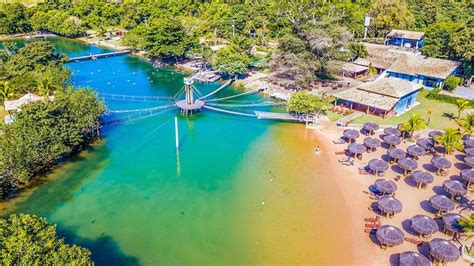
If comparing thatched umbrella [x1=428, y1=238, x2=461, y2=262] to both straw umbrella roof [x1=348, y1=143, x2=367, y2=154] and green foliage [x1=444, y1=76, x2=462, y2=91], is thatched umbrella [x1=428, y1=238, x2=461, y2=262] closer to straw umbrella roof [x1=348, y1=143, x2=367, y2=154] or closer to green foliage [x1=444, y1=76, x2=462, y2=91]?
straw umbrella roof [x1=348, y1=143, x2=367, y2=154]

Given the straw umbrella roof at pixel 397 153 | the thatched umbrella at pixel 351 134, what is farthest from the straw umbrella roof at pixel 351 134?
the straw umbrella roof at pixel 397 153

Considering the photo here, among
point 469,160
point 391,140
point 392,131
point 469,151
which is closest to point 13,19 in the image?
point 392,131

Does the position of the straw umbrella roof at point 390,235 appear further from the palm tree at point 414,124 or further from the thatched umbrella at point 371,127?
the palm tree at point 414,124

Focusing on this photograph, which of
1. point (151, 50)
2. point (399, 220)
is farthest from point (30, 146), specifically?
point (151, 50)

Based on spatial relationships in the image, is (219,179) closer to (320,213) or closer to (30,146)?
(320,213)

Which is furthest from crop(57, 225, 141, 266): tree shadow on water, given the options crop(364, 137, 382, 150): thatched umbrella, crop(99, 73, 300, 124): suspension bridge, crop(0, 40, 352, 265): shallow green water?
crop(364, 137, 382, 150): thatched umbrella

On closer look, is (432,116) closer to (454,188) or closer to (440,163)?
(440,163)
